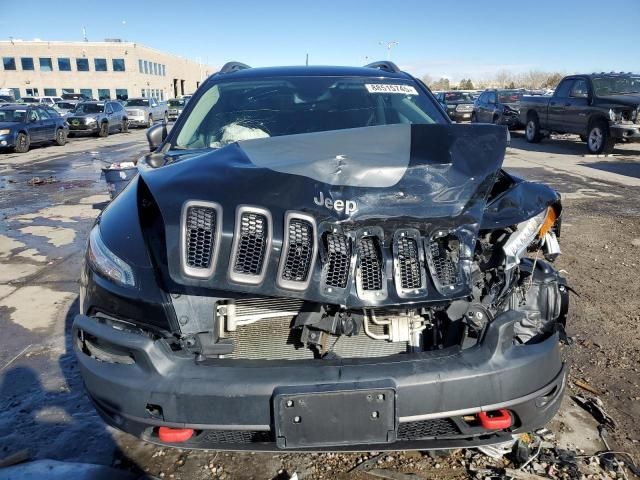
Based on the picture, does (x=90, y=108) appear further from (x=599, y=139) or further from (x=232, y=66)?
(x=232, y=66)

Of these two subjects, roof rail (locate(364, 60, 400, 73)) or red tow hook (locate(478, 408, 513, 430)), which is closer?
red tow hook (locate(478, 408, 513, 430))

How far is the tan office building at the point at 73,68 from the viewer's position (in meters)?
59.5

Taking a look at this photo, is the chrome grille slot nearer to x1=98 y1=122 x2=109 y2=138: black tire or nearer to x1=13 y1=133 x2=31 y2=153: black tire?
x1=13 y1=133 x2=31 y2=153: black tire

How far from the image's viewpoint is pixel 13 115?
16.0m

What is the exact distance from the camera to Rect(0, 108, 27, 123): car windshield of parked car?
15812 mm


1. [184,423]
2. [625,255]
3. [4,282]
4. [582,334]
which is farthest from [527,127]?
[184,423]

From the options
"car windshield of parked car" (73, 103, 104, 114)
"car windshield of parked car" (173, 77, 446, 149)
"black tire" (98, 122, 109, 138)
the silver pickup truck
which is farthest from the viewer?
the silver pickup truck

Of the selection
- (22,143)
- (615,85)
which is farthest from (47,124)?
(615,85)

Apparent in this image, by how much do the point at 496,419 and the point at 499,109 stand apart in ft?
63.6

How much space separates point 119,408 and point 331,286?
92cm

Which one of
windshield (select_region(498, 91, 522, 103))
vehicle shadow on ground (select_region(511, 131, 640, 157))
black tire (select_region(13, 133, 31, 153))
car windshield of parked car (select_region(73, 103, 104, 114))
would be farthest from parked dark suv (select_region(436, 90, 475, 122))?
black tire (select_region(13, 133, 31, 153))

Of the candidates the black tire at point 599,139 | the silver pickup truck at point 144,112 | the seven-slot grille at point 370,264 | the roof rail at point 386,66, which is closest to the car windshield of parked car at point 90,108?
the silver pickup truck at point 144,112

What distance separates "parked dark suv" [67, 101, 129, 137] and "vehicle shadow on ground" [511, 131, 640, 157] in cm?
1743

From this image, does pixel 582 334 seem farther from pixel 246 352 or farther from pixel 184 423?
pixel 184 423
